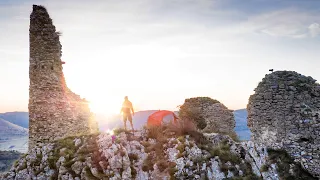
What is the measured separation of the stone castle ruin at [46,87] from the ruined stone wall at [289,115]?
36.7 ft

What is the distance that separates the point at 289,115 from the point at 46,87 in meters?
13.9

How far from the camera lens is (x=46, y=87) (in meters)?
20.5

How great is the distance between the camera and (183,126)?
15375 mm

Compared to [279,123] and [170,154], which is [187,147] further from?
[279,123]

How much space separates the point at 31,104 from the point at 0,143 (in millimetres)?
192005

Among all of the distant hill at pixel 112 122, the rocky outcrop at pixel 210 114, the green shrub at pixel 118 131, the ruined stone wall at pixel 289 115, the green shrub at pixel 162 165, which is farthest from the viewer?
the rocky outcrop at pixel 210 114

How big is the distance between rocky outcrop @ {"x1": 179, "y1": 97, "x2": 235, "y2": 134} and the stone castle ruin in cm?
830

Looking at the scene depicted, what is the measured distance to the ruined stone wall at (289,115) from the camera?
17.1m

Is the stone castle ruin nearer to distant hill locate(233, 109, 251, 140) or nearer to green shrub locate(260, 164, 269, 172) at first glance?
green shrub locate(260, 164, 269, 172)

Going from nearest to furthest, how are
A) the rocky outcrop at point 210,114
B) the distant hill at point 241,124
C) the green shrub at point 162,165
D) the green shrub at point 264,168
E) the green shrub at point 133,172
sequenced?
the green shrub at point 133,172 < the green shrub at point 162,165 < the green shrub at point 264,168 < the rocky outcrop at point 210,114 < the distant hill at point 241,124

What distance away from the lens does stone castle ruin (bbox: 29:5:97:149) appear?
2036 cm

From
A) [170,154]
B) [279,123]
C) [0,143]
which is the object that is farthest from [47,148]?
[0,143]

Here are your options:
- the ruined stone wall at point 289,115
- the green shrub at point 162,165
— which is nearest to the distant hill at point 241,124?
the ruined stone wall at point 289,115

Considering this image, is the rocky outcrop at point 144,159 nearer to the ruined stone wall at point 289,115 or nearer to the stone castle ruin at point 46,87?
the ruined stone wall at point 289,115
